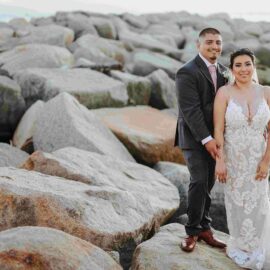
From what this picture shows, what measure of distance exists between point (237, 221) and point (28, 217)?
1.52m

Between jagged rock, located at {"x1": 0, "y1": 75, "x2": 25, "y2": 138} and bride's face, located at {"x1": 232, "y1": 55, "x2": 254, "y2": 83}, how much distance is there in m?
4.41

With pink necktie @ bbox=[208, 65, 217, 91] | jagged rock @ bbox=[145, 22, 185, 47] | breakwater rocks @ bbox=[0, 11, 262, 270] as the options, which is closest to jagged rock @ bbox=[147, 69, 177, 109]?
breakwater rocks @ bbox=[0, 11, 262, 270]

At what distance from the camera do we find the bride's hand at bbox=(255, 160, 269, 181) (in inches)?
152

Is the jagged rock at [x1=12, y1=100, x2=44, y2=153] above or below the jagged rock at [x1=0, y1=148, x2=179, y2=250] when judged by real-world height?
below

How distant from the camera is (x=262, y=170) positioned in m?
3.88

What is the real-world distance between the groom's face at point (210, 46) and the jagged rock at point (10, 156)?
8.77 feet

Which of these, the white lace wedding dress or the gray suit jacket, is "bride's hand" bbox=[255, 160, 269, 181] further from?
the gray suit jacket

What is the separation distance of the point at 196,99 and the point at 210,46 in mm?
394

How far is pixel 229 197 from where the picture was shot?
4.04 metres

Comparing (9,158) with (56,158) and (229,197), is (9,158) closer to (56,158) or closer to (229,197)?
(56,158)

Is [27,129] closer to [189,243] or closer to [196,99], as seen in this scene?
[189,243]

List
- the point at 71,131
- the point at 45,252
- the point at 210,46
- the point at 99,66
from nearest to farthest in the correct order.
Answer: the point at 45,252 < the point at 210,46 < the point at 71,131 < the point at 99,66

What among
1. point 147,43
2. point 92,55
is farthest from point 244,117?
point 147,43

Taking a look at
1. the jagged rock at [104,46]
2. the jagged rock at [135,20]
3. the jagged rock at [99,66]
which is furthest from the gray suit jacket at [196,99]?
the jagged rock at [135,20]
